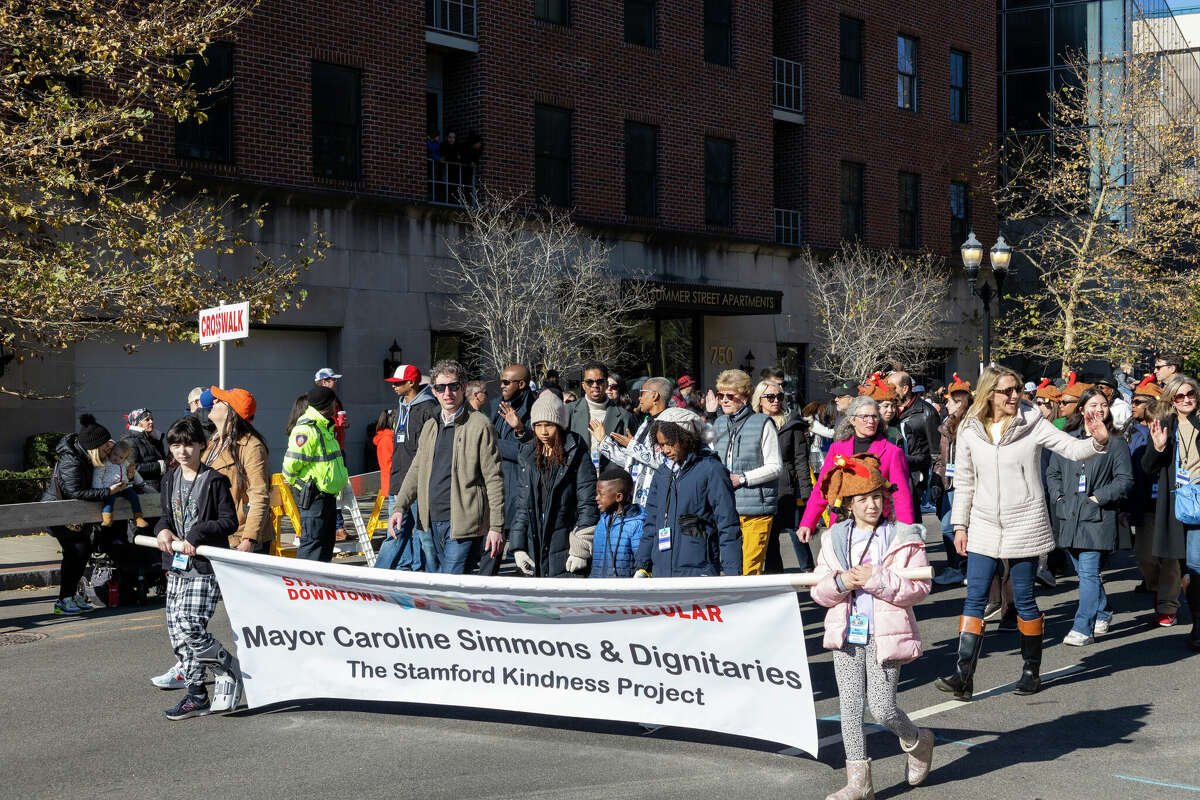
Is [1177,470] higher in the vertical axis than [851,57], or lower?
lower

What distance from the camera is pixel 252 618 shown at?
22.9 ft

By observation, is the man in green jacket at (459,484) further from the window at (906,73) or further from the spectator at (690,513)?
the window at (906,73)

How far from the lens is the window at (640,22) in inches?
1017

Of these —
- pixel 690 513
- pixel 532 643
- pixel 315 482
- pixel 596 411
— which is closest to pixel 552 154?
pixel 596 411

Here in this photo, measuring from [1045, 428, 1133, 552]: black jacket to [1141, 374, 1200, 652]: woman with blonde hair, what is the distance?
0.21 meters

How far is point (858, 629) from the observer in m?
5.50

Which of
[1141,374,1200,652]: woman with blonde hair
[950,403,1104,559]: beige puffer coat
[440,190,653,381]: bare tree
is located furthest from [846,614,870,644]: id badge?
[440,190,653,381]: bare tree

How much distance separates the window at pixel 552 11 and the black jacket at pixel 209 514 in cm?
1851

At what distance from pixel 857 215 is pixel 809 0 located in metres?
5.17

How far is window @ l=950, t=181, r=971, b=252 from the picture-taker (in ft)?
112

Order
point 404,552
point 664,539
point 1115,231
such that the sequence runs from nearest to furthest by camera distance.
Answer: point 664,539 < point 404,552 < point 1115,231

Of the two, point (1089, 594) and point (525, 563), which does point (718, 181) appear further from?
point (525, 563)

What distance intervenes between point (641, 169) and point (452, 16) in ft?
16.6

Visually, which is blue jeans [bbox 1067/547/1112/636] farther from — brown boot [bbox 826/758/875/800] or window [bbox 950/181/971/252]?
window [bbox 950/181/971/252]
